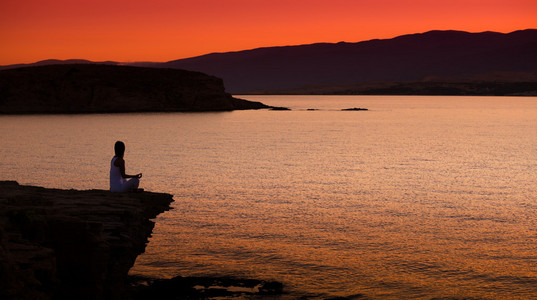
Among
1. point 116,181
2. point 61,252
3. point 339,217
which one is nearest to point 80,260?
point 61,252

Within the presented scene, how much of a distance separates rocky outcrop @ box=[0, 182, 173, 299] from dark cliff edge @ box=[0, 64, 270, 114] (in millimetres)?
125652

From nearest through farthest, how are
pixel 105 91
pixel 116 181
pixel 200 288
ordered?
pixel 200 288 < pixel 116 181 < pixel 105 91

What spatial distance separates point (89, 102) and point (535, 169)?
115 m

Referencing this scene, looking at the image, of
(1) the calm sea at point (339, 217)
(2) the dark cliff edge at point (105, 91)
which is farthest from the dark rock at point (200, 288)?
(2) the dark cliff edge at point (105, 91)

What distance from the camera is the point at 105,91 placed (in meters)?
141

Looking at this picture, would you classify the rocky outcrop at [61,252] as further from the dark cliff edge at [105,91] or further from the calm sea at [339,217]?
the dark cliff edge at [105,91]

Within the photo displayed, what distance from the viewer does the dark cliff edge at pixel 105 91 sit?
134m

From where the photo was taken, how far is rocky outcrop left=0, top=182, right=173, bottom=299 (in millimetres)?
10883

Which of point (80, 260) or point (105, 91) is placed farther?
point (105, 91)

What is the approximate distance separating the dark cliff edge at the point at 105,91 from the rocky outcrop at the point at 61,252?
412 feet

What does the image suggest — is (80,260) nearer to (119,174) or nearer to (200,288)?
(200,288)

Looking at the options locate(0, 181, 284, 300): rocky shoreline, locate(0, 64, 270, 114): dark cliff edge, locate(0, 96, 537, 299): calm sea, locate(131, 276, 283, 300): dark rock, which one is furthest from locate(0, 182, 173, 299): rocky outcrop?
locate(0, 64, 270, 114): dark cliff edge

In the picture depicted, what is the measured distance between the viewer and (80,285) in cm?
1242

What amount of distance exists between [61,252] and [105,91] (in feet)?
436
